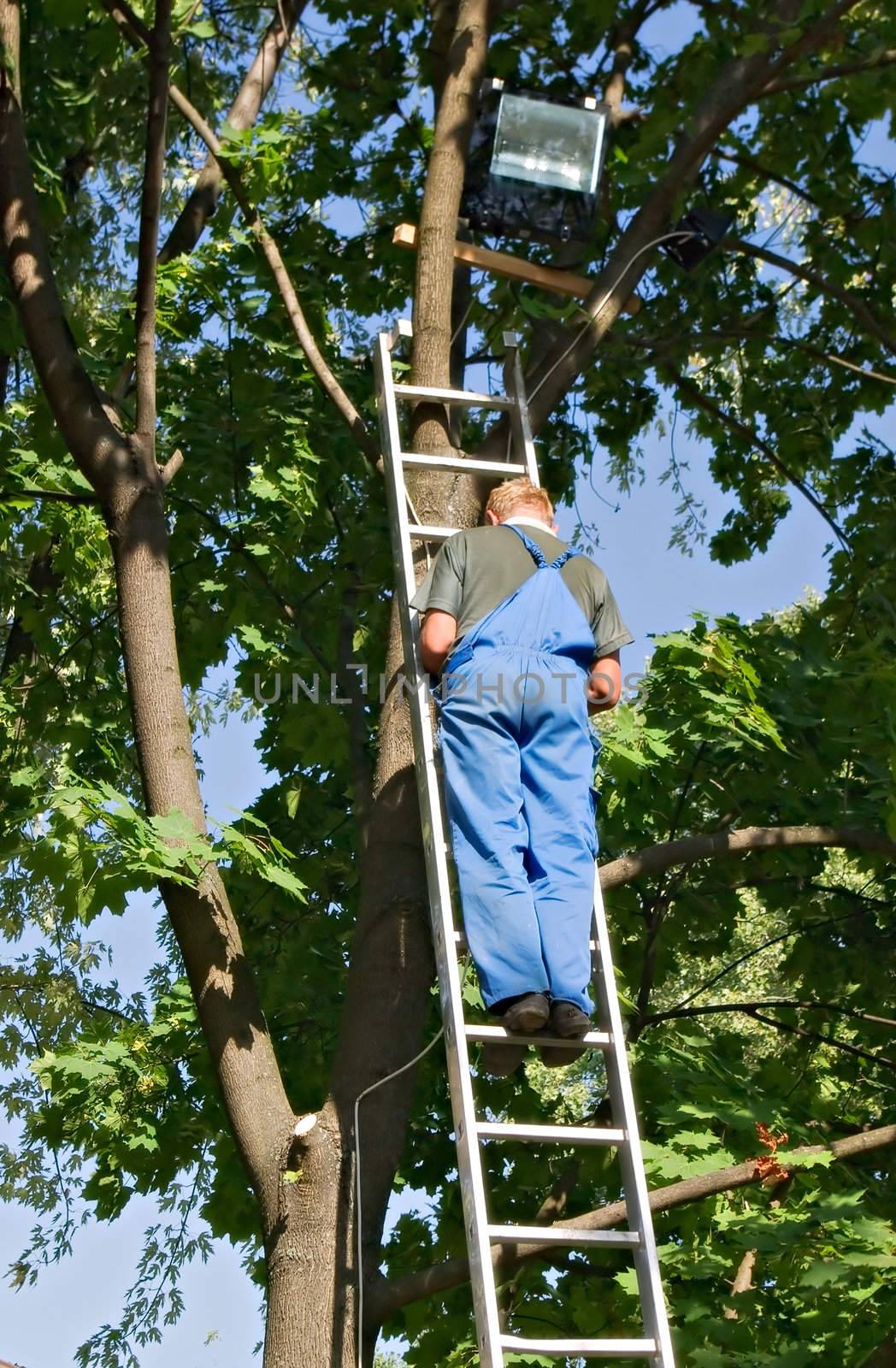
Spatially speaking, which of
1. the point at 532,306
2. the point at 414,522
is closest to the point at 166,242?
the point at 532,306

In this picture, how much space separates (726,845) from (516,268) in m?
2.61

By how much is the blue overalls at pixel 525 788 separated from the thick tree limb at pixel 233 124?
565 cm

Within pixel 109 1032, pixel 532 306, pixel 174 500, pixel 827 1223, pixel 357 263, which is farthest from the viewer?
pixel 357 263

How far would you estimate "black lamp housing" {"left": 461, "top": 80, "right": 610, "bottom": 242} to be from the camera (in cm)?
706

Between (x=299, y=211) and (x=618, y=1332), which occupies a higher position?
(x=299, y=211)

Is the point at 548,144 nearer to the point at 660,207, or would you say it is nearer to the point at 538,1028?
the point at 660,207

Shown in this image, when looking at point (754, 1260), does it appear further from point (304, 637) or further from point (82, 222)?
point (82, 222)

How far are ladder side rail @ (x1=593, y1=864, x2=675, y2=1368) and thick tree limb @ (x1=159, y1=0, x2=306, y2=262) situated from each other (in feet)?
20.5

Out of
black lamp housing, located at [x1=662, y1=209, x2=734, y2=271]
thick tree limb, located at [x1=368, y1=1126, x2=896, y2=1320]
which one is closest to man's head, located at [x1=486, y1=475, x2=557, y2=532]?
thick tree limb, located at [x1=368, y1=1126, x2=896, y2=1320]

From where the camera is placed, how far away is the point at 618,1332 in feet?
19.4

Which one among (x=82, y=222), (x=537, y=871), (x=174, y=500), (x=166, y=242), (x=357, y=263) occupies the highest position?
(x=82, y=222)

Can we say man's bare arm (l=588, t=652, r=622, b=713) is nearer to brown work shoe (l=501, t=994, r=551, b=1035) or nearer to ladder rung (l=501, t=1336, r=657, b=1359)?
brown work shoe (l=501, t=994, r=551, b=1035)

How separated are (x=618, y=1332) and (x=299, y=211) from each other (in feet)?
19.9

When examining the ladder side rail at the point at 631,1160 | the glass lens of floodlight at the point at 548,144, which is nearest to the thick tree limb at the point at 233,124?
the glass lens of floodlight at the point at 548,144
